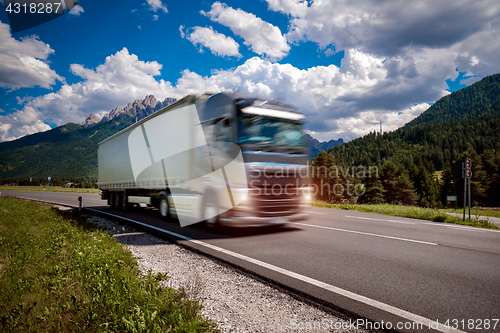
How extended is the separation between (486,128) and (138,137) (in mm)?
159360

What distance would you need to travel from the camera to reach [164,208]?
9773mm

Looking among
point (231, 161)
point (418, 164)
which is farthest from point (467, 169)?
point (418, 164)

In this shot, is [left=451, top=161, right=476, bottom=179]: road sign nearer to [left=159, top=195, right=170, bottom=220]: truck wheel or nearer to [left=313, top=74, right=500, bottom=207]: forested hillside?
[left=159, top=195, right=170, bottom=220]: truck wheel

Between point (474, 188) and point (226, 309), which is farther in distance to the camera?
point (474, 188)

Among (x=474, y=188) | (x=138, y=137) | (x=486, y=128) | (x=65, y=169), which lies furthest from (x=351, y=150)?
(x=65, y=169)

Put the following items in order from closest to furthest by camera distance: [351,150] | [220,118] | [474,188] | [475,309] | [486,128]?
1. [475,309]
2. [220,118]
3. [474,188]
4. [486,128]
5. [351,150]

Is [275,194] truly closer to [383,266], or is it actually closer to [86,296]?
[383,266]

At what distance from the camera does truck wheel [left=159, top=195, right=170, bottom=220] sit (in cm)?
953

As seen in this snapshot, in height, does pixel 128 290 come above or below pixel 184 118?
below

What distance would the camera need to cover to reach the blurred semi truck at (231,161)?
6.70 meters

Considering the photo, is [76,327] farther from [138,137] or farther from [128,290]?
[138,137]

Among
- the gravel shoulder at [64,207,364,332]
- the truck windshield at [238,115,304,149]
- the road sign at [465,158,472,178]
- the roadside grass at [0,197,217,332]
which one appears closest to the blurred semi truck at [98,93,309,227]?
the truck windshield at [238,115,304,149]

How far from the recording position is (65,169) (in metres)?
177

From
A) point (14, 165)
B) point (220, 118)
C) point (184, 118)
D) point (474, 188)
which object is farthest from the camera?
point (14, 165)
